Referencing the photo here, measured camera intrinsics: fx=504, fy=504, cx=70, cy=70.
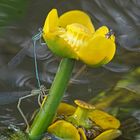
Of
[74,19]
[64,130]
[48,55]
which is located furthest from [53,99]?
[48,55]

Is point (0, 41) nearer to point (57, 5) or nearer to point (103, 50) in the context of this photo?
point (57, 5)

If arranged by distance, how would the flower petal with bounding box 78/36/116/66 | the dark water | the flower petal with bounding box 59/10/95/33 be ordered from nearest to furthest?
the flower petal with bounding box 78/36/116/66 → the flower petal with bounding box 59/10/95/33 → the dark water

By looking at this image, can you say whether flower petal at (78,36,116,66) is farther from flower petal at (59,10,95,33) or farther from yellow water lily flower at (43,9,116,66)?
flower petal at (59,10,95,33)

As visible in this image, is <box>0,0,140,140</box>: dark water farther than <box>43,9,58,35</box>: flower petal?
Yes

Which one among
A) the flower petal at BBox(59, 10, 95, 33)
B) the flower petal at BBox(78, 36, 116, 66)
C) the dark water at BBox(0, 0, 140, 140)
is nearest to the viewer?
the flower petal at BBox(78, 36, 116, 66)

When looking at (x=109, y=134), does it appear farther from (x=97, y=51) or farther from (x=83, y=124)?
(x=97, y=51)

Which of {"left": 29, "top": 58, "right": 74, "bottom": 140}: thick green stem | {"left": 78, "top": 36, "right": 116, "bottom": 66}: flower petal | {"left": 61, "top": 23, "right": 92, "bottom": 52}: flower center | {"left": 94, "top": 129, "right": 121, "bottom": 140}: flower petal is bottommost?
{"left": 94, "top": 129, "right": 121, "bottom": 140}: flower petal

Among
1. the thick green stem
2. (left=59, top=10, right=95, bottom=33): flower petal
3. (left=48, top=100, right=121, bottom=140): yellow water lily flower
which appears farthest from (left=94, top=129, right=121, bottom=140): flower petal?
(left=59, top=10, right=95, bottom=33): flower petal
